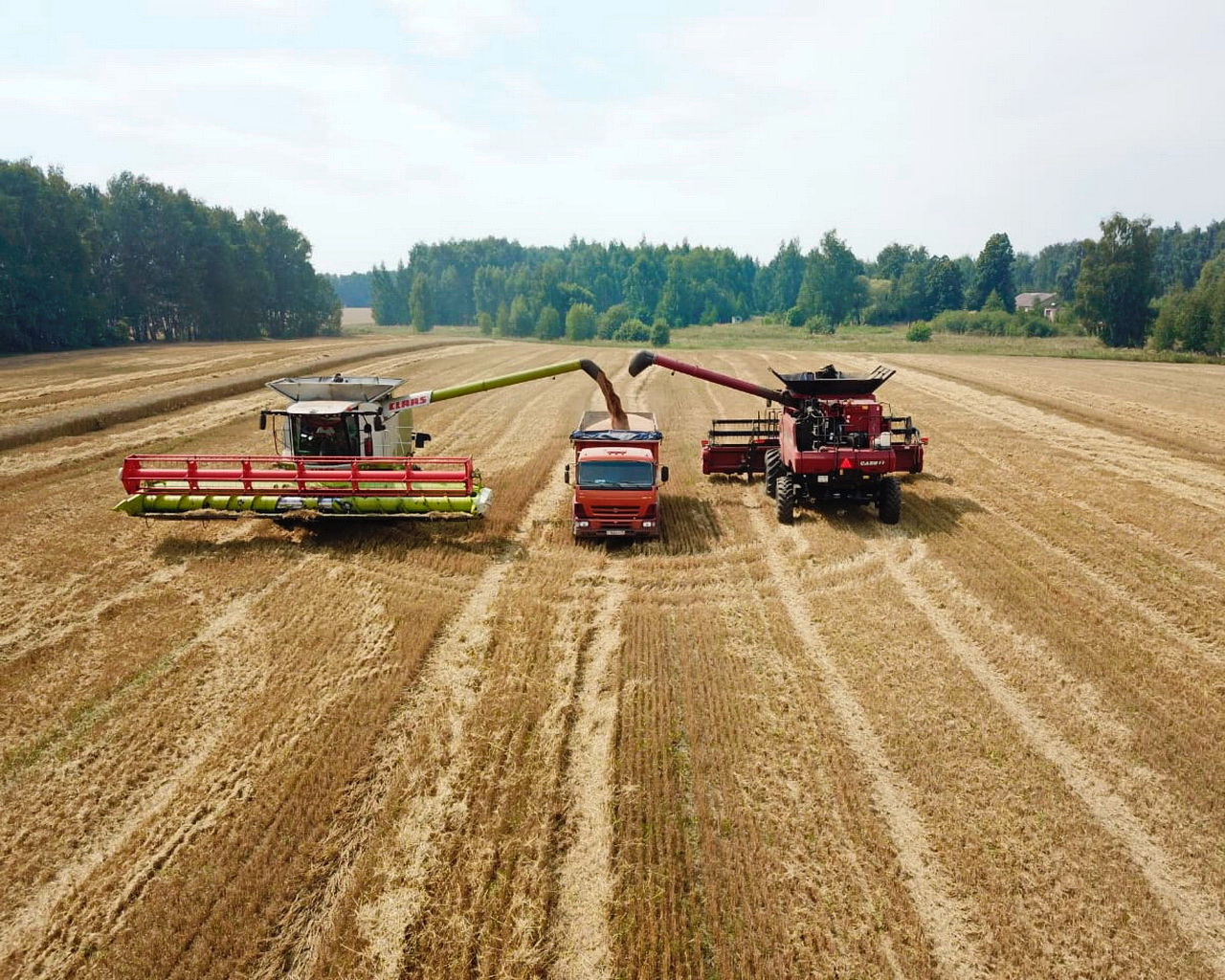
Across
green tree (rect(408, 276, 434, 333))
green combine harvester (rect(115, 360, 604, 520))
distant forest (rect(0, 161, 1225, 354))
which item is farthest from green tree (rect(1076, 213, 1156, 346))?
green tree (rect(408, 276, 434, 333))

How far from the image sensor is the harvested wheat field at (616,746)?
5918mm

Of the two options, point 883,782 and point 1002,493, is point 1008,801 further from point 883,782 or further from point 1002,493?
point 1002,493

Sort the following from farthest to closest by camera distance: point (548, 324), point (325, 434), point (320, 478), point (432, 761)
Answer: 1. point (548, 324)
2. point (325, 434)
3. point (320, 478)
4. point (432, 761)

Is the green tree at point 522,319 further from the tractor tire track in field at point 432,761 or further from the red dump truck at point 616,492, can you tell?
the tractor tire track in field at point 432,761

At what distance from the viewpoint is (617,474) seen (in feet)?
47.8

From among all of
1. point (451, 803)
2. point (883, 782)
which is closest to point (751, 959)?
point (883, 782)

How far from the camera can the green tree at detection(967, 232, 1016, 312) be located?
9850 centimetres

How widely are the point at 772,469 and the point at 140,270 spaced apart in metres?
67.9

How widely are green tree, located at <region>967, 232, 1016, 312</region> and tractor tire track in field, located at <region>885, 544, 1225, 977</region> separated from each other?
103 m

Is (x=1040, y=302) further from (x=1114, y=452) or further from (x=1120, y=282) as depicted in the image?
(x=1114, y=452)

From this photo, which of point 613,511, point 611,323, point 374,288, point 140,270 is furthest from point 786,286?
point 613,511

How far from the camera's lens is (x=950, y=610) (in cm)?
1166

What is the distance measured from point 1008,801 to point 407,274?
16380cm

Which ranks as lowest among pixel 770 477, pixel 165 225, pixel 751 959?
pixel 751 959
